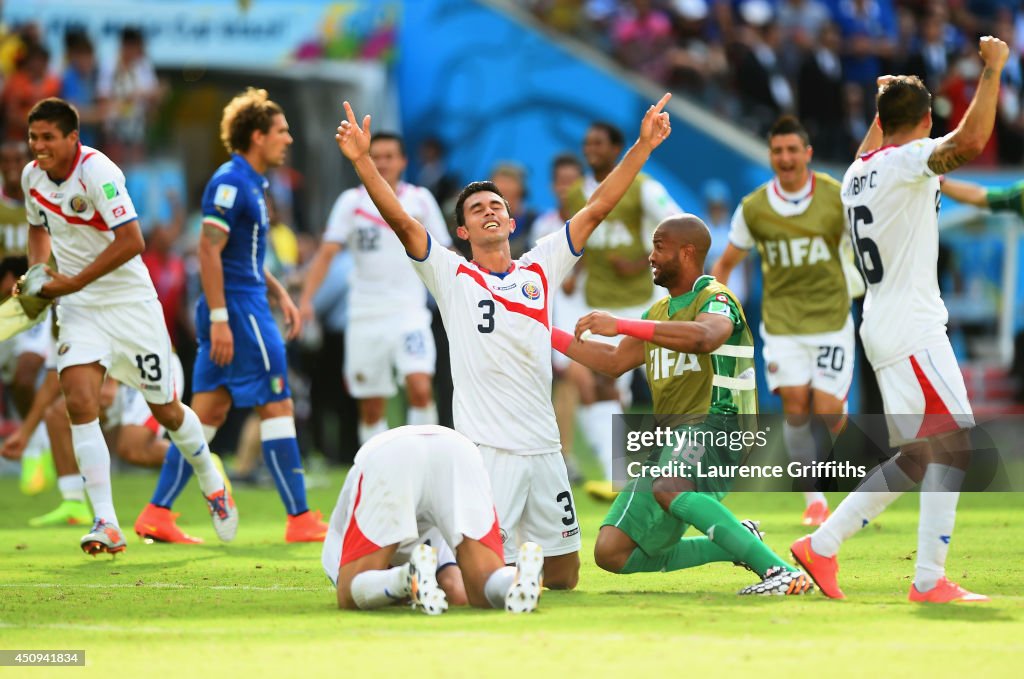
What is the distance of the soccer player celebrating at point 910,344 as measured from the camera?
22.1 feet

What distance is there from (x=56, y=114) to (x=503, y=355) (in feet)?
10.9

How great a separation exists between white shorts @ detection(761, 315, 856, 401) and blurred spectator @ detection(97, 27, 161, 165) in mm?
10447

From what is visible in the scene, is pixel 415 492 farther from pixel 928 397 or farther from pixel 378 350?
pixel 378 350

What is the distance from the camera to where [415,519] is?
661 centimetres

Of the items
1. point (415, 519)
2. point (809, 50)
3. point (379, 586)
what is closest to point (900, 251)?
point (415, 519)

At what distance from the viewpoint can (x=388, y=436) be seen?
6.66 meters

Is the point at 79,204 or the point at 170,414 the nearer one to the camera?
the point at 79,204

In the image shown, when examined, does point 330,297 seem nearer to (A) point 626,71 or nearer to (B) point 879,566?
(A) point 626,71

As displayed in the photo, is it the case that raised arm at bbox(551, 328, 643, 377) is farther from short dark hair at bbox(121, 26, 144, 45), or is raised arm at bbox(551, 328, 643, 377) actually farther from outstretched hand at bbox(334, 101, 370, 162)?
short dark hair at bbox(121, 26, 144, 45)

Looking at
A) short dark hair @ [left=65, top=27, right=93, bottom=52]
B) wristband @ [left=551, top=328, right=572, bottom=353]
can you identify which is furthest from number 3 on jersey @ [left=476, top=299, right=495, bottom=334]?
short dark hair @ [left=65, top=27, right=93, bottom=52]

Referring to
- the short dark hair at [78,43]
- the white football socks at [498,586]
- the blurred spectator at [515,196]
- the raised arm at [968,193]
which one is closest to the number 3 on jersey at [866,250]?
the raised arm at [968,193]

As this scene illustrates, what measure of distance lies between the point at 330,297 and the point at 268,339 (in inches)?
256

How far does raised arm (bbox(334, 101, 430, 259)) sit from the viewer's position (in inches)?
282

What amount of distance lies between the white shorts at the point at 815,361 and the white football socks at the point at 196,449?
3.99 meters
